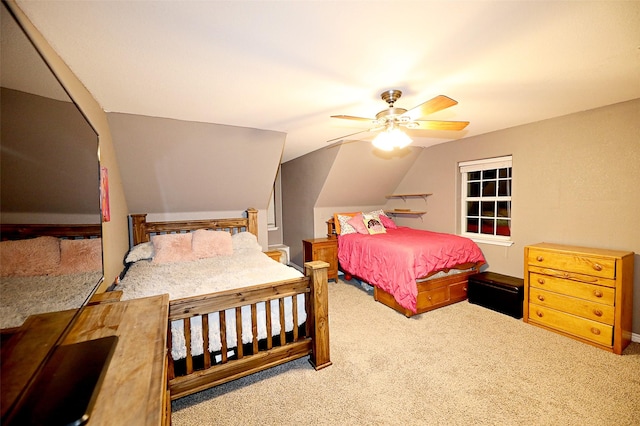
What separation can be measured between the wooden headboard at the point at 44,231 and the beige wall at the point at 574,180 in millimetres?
3991

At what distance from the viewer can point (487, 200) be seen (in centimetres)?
378

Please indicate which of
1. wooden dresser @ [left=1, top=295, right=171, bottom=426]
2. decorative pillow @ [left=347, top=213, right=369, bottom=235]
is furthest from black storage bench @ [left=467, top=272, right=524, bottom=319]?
wooden dresser @ [left=1, top=295, right=171, bottom=426]

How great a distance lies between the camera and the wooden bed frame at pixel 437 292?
3014 millimetres

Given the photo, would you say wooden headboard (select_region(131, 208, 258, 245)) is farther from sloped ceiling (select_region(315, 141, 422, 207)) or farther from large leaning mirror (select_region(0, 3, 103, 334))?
large leaning mirror (select_region(0, 3, 103, 334))

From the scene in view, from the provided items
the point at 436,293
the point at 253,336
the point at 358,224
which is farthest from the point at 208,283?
the point at 358,224

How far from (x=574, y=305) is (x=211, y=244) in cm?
375

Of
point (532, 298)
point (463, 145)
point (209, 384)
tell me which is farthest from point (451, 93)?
point (209, 384)

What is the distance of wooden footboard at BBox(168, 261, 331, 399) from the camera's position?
1.70 m

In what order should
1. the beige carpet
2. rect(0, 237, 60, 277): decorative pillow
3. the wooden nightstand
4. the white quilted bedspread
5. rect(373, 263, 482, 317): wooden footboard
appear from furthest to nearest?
the wooden nightstand → rect(373, 263, 482, 317): wooden footboard → the white quilted bedspread → the beige carpet → rect(0, 237, 60, 277): decorative pillow

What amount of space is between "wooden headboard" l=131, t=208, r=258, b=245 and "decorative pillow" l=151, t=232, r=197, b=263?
0.39m

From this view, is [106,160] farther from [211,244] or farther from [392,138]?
[392,138]

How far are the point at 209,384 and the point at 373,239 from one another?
249 centimetres

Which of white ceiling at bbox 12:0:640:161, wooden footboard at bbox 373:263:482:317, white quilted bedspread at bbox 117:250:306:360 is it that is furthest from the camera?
wooden footboard at bbox 373:263:482:317

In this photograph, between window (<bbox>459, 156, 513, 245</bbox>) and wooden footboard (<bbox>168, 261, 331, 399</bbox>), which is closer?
wooden footboard (<bbox>168, 261, 331, 399</bbox>)
